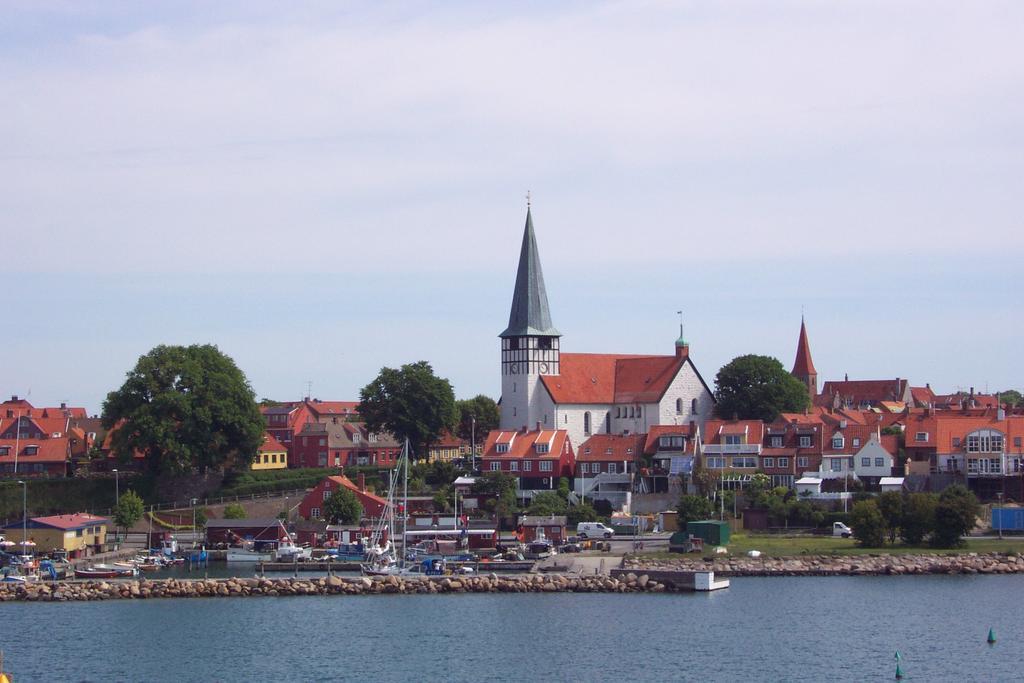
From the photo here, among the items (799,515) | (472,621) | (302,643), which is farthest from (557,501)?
(302,643)

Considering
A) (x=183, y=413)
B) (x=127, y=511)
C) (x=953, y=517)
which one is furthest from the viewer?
(x=183, y=413)

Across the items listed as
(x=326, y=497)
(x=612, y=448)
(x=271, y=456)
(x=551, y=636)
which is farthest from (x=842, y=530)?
(x=271, y=456)

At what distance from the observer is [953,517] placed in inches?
2584

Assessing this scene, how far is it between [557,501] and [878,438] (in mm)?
15421

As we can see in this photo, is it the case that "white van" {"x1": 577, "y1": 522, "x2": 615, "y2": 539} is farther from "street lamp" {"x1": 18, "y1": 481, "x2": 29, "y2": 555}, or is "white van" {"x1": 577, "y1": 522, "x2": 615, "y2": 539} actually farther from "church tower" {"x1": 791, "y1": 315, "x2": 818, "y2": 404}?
"church tower" {"x1": 791, "y1": 315, "x2": 818, "y2": 404}

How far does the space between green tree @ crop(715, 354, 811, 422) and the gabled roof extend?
35312 mm

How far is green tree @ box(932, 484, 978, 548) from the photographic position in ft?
215

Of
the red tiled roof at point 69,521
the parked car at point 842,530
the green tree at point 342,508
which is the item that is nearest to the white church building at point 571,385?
the green tree at point 342,508

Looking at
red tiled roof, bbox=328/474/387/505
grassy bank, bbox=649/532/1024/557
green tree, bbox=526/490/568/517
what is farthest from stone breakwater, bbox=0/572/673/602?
red tiled roof, bbox=328/474/387/505

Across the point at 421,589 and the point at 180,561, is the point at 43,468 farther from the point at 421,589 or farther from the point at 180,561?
the point at 421,589

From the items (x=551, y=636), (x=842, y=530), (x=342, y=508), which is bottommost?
(x=551, y=636)

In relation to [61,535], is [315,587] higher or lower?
lower

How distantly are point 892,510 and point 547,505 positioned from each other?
16.9 meters

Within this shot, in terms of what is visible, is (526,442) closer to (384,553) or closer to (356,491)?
(356,491)
